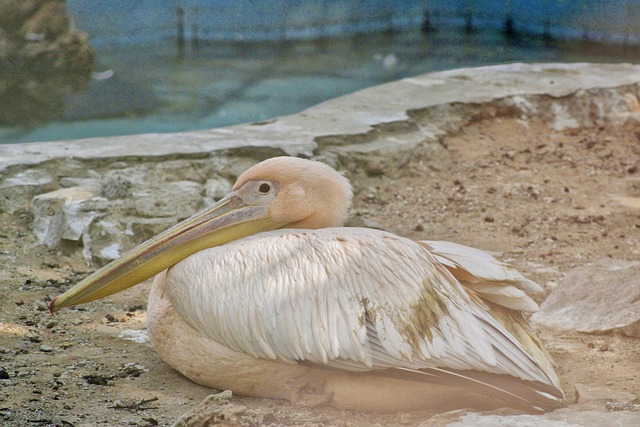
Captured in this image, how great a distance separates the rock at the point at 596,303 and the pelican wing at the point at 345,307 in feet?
2.83

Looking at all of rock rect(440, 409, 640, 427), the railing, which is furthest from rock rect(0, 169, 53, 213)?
the railing

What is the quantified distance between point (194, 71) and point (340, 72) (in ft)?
4.91

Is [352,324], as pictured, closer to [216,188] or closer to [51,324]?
[51,324]

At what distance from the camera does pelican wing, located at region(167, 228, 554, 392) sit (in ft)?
8.22

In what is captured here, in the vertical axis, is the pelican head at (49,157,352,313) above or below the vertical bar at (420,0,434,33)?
above

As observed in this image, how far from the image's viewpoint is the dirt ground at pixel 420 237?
267 centimetres

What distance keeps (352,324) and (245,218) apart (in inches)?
26.3

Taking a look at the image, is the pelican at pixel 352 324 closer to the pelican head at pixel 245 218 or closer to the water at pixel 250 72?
the pelican head at pixel 245 218

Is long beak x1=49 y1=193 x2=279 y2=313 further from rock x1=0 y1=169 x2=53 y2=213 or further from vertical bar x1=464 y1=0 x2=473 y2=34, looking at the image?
vertical bar x1=464 y1=0 x2=473 y2=34

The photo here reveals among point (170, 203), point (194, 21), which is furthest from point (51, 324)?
point (194, 21)

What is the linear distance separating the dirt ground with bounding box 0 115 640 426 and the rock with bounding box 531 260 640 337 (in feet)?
0.21

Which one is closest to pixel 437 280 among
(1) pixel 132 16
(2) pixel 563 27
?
(1) pixel 132 16

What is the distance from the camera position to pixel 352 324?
8.30ft

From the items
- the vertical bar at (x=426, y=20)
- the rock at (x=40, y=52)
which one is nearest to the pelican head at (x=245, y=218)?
the rock at (x=40, y=52)
